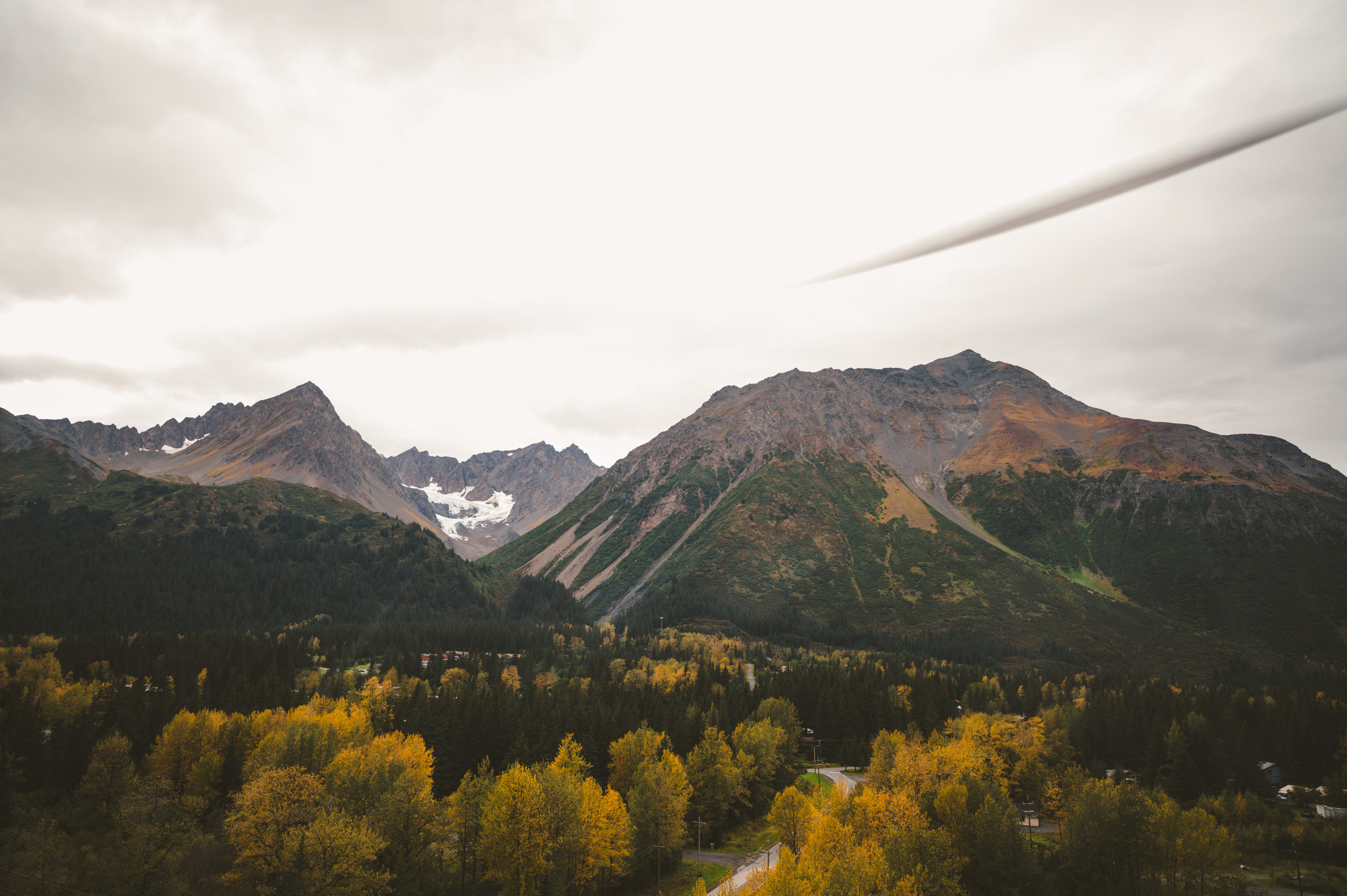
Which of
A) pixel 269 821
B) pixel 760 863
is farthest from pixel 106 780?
pixel 760 863

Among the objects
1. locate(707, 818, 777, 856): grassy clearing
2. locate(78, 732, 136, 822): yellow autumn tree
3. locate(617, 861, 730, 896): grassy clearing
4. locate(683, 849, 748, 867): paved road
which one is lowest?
locate(707, 818, 777, 856): grassy clearing

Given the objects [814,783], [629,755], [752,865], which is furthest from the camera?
[814,783]

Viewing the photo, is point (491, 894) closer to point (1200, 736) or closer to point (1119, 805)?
point (1119, 805)

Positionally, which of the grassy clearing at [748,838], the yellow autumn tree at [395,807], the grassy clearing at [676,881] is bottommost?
the grassy clearing at [748,838]

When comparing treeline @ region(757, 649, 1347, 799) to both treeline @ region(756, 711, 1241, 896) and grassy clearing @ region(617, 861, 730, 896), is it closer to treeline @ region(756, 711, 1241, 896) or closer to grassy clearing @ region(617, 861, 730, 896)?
treeline @ region(756, 711, 1241, 896)

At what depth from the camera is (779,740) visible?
8500cm

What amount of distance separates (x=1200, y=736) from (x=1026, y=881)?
2325 inches

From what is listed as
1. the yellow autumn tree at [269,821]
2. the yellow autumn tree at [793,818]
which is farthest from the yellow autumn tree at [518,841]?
the yellow autumn tree at [793,818]

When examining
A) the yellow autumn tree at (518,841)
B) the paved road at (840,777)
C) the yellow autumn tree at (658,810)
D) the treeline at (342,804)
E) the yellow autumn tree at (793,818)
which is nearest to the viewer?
the treeline at (342,804)

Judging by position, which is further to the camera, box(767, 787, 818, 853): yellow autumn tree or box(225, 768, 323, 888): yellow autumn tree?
box(767, 787, 818, 853): yellow autumn tree

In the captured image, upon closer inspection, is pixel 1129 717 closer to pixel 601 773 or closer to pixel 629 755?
pixel 629 755

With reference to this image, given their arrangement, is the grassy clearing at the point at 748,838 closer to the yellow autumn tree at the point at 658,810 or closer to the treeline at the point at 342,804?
the treeline at the point at 342,804

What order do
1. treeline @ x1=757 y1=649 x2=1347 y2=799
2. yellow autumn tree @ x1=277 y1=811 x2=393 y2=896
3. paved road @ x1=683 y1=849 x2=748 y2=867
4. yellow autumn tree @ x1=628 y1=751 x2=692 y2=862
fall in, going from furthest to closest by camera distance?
treeline @ x1=757 y1=649 x2=1347 y2=799 < paved road @ x1=683 y1=849 x2=748 y2=867 < yellow autumn tree @ x1=628 y1=751 x2=692 y2=862 < yellow autumn tree @ x1=277 y1=811 x2=393 y2=896

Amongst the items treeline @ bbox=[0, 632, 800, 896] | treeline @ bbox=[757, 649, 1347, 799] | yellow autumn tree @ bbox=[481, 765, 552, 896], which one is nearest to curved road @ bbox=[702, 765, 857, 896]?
treeline @ bbox=[0, 632, 800, 896]
